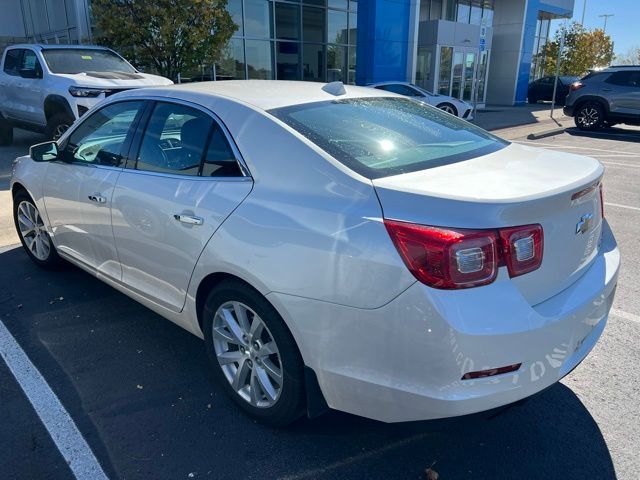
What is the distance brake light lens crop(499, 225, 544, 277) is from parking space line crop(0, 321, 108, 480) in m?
1.99

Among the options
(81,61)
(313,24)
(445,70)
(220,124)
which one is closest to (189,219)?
(220,124)

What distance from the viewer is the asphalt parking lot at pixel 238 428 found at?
7.86 feet

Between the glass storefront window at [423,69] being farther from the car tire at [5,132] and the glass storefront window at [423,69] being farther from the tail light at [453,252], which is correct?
the tail light at [453,252]

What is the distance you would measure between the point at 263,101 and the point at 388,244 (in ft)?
4.09

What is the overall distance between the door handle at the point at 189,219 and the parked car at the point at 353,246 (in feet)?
0.04

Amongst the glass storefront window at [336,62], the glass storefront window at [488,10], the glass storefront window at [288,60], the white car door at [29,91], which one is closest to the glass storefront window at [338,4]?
the glass storefront window at [336,62]

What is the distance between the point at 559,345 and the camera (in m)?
2.12

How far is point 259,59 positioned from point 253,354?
57.0ft

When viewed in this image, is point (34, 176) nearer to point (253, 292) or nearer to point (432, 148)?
point (253, 292)

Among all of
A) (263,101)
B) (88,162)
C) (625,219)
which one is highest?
(263,101)

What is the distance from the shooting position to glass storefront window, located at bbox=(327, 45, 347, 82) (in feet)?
68.1

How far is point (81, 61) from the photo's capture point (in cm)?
992

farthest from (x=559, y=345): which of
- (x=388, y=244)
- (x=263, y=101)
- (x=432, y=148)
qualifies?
(x=263, y=101)

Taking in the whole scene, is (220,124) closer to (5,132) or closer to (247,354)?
(247,354)
